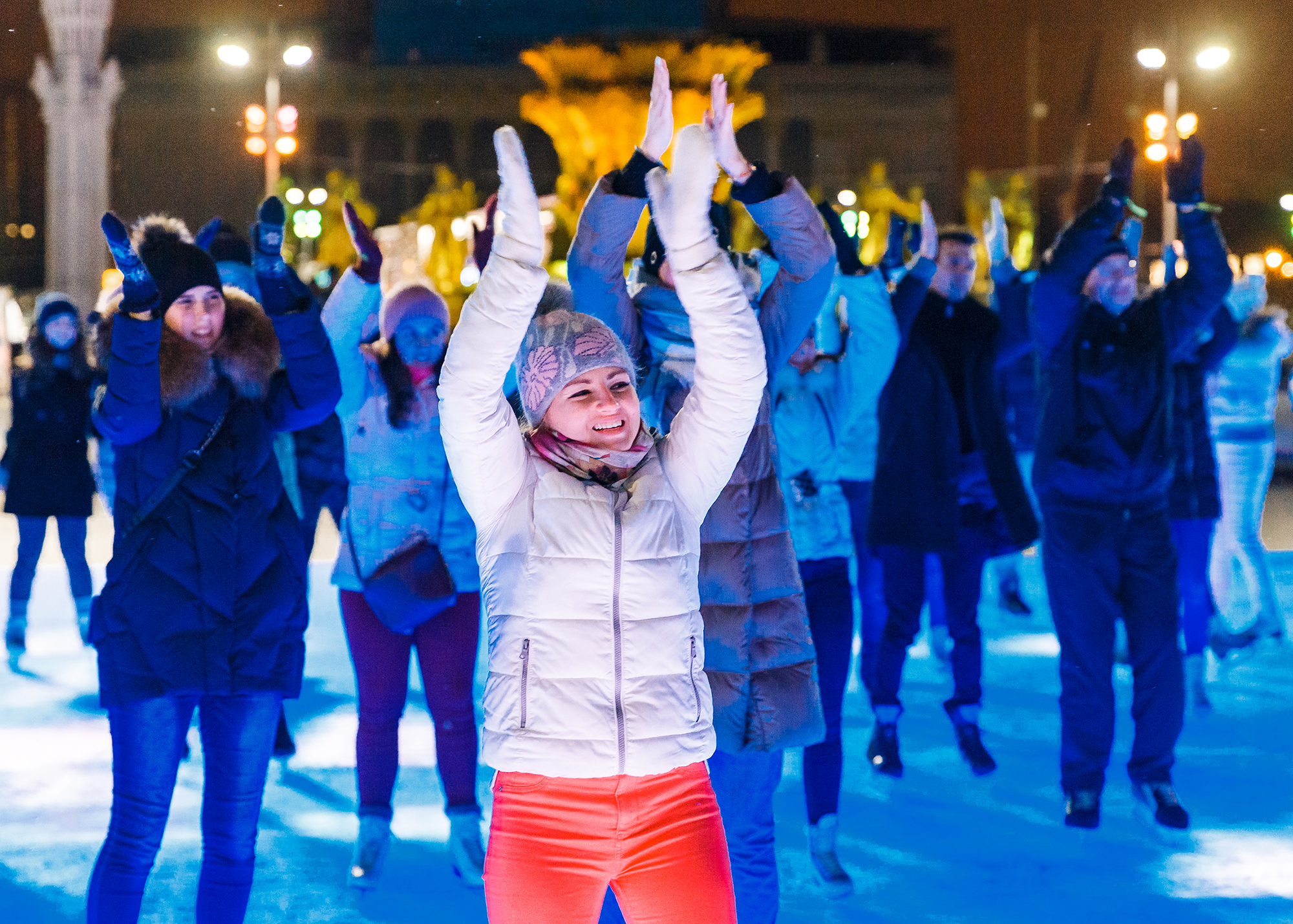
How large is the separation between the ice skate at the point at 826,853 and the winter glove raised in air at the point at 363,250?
221cm

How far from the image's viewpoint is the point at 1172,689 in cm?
475

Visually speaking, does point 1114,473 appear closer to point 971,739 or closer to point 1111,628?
point 1111,628

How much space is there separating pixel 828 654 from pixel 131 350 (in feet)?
7.35

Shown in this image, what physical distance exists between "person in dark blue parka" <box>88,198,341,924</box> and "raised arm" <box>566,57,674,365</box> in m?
0.87

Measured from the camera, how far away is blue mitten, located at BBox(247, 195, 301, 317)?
11.5 feet

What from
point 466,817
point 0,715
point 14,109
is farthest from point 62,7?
point 466,817

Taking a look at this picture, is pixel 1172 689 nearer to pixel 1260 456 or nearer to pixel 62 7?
pixel 1260 456

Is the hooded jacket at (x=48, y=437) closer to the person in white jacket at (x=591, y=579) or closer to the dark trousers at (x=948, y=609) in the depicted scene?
the dark trousers at (x=948, y=609)

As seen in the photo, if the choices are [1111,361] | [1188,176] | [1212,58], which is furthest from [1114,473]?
[1212,58]

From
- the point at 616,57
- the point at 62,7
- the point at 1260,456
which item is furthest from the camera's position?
the point at 62,7

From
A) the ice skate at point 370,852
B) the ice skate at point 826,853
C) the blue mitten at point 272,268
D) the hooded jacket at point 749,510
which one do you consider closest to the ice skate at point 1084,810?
the ice skate at point 826,853

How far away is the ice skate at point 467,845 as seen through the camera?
4.22 meters

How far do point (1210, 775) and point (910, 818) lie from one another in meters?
1.36

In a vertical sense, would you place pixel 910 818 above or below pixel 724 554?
below
